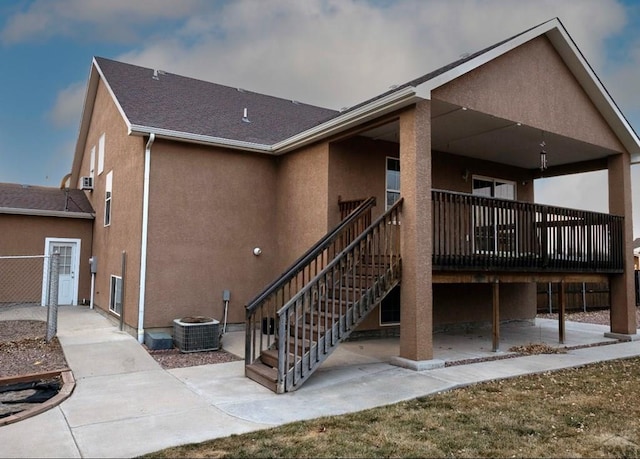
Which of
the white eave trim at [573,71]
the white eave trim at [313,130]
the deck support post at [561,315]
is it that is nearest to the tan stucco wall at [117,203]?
the white eave trim at [313,130]

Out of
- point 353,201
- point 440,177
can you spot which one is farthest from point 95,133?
point 440,177

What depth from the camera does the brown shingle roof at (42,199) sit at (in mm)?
12852

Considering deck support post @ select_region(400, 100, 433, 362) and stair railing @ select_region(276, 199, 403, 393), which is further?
deck support post @ select_region(400, 100, 433, 362)

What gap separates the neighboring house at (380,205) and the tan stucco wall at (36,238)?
75.7 inches

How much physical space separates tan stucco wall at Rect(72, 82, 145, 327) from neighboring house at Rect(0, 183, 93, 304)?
551 mm

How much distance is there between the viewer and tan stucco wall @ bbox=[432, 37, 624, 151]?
310 inches

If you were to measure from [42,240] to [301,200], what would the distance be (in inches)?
327

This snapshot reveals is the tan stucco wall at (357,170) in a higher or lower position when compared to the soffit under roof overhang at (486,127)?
lower

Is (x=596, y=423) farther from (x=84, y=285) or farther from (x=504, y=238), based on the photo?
(x=84, y=285)

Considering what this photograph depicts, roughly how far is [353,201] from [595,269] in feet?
18.7

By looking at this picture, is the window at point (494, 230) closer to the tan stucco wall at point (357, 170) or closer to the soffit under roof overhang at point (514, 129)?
the soffit under roof overhang at point (514, 129)

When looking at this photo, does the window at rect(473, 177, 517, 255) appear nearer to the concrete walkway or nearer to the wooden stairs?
the wooden stairs

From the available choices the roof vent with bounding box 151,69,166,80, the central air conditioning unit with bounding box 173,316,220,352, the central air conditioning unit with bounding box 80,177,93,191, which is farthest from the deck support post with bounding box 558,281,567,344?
the central air conditioning unit with bounding box 80,177,93,191

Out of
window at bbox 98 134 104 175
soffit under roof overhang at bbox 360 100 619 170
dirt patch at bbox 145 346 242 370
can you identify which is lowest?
dirt patch at bbox 145 346 242 370
